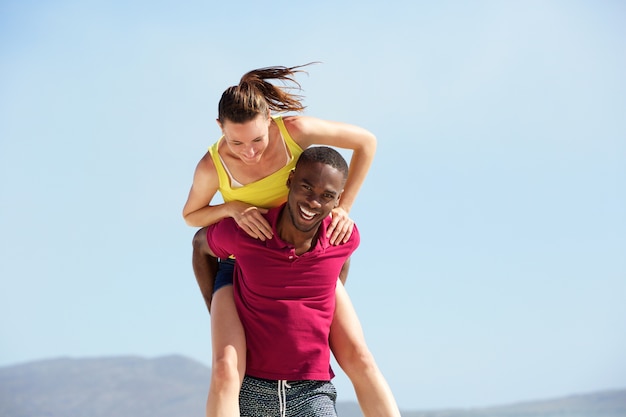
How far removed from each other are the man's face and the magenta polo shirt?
0.54ft

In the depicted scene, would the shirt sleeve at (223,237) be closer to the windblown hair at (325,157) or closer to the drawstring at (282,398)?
the windblown hair at (325,157)

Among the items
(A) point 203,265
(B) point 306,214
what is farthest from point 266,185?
(A) point 203,265

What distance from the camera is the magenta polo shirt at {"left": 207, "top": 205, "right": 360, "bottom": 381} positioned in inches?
133

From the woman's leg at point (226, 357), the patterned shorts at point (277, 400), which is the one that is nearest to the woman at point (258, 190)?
the woman's leg at point (226, 357)

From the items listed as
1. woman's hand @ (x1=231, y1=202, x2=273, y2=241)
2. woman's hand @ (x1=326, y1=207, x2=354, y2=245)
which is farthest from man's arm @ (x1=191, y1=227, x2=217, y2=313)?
woman's hand @ (x1=326, y1=207, x2=354, y2=245)

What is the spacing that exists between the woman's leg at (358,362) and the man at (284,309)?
71 millimetres

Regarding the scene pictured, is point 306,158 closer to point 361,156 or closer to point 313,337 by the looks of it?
point 361,156

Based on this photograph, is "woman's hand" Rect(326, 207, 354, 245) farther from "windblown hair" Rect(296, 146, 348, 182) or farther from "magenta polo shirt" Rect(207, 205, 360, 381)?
"windblown hair" Rect(296, 146, 348, 182)

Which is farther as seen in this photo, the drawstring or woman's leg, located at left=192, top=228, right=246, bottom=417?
the drawstring

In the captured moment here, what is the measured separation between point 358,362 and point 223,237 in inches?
28.9

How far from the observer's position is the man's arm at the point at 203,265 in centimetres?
359

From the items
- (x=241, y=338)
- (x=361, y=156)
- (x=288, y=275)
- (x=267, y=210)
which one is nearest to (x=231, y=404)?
(x=241, y=338)

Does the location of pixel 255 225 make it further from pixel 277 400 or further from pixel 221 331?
pixel 277 400

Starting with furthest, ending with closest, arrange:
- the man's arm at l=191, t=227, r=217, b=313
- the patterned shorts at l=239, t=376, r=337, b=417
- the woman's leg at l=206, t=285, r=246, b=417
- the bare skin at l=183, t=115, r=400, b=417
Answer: the man's arm at l=191, t=227, r=217, b=313 < the patterned shorts at l=239, t=376, r=337, b=417 < the bare skin at l=183, t=115, r=400, b=417 < the woman's leg at l=206, t=285, r=246, b=417
